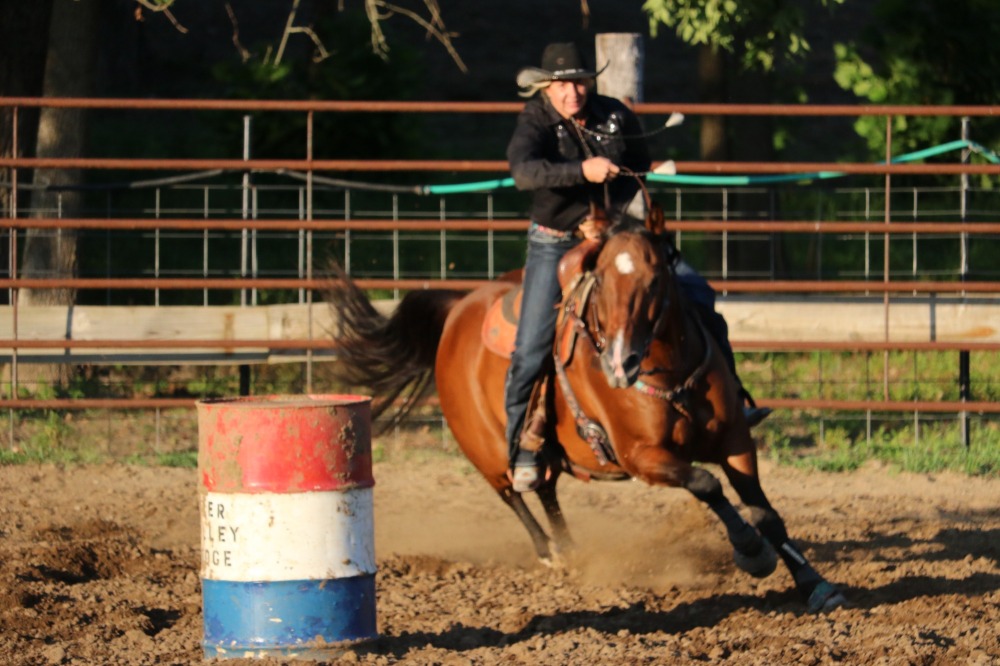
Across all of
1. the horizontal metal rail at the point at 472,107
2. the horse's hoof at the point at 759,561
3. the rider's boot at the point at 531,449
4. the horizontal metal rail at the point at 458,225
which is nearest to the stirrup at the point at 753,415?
the horse's hoof at the point at 759,561

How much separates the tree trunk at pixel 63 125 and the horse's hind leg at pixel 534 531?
186 inches

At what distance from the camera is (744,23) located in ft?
33.7

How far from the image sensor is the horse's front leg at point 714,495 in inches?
219

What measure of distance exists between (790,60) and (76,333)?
18.1 feet

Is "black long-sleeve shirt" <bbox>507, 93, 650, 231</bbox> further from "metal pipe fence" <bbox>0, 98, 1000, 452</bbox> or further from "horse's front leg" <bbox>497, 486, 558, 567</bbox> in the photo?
"metal pipe fence" <bbox>0, 98, 1000, 452</bbox>

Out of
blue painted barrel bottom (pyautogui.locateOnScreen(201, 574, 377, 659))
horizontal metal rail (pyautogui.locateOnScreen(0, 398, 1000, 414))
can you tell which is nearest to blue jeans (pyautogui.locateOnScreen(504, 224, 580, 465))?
blue painted barrel bottom (pyautogui.locateOnScreen(201, 574, 377, 659))

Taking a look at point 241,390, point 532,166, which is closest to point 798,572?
point 532,166

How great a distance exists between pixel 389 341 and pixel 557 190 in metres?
1.67

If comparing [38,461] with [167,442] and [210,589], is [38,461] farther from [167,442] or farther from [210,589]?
[210,589]

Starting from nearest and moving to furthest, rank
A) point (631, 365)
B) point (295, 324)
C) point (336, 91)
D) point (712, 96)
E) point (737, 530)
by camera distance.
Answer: point (631, 365)
point (737, 530)
point (295, 324)
point (712, 96)
point (336, 91)

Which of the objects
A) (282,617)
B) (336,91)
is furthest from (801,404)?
(336,91)

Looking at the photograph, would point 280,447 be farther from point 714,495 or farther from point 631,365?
point 714,495

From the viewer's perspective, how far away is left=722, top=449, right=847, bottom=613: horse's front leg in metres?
5.52

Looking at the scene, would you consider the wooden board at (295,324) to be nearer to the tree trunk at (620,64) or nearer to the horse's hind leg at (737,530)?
the tree trunk at (620,64)
